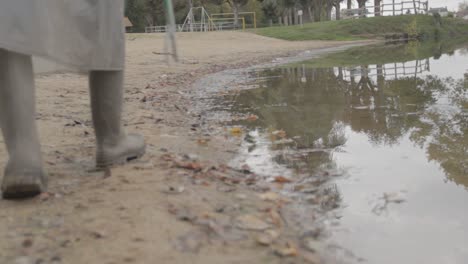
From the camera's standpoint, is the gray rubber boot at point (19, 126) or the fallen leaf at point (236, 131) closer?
the gray rubber boot at point (19, 126)

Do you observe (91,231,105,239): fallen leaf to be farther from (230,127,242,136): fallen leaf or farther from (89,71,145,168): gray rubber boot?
(230,127,242,136): fallen leaf

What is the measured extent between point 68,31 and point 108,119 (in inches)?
21.7

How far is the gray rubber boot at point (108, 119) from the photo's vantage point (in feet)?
7.79

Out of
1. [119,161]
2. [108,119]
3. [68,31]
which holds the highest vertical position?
[68,31]

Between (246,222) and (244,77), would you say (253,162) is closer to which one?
(246,222)

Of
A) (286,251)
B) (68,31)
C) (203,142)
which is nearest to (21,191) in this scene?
(68,31)

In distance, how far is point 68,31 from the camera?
206 cm

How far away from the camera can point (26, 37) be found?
1911 mm

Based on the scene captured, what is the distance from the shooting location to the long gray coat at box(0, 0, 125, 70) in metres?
1.89

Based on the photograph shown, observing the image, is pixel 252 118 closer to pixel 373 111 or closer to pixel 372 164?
pixel 373 111

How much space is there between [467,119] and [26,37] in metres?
→ 3.14

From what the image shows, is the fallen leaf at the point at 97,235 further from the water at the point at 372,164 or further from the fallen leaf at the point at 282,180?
the fallen leaf at the point at 282,180

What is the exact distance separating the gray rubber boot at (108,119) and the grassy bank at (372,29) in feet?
76.6

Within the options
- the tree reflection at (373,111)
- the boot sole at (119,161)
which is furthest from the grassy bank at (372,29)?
the boot sole at (119,161)
